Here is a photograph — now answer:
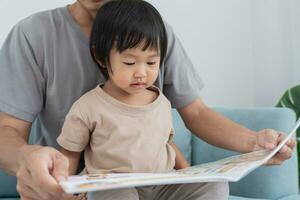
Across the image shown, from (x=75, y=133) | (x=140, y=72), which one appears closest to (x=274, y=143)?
(x=140, y=72)

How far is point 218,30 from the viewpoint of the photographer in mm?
2594

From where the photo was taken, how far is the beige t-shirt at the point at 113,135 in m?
1.15

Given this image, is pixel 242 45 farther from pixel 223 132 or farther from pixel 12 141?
pixel 12 141

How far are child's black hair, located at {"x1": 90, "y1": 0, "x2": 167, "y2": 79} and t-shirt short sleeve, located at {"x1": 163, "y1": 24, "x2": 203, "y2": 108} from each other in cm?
16

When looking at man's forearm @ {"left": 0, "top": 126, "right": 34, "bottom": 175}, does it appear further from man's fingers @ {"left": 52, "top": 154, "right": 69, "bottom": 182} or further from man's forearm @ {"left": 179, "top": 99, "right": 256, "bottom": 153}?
man's forearm @ {"left": 179, "top": 99, "right": 256, "bottom": 153}

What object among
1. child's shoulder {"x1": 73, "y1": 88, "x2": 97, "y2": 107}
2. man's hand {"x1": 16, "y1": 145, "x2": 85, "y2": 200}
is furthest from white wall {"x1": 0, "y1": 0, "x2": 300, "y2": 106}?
man's hand {"x1": 16, "y1": 145, "x2": 85, "y2": 200}

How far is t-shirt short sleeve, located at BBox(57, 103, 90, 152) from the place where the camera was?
115 cm

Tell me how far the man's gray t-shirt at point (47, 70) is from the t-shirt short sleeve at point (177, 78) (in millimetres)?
201

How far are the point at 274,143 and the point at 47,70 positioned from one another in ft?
1.89

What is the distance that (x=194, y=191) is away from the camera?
1063mm

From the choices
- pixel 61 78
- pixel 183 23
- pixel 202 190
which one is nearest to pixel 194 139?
pixel 183 23

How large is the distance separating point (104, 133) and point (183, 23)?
1458mm

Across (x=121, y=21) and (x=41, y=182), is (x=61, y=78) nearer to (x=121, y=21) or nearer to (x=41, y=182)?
(x=121, y=21)

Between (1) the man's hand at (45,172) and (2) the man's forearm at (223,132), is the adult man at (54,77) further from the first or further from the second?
(1) the man's hand at (45,172)
